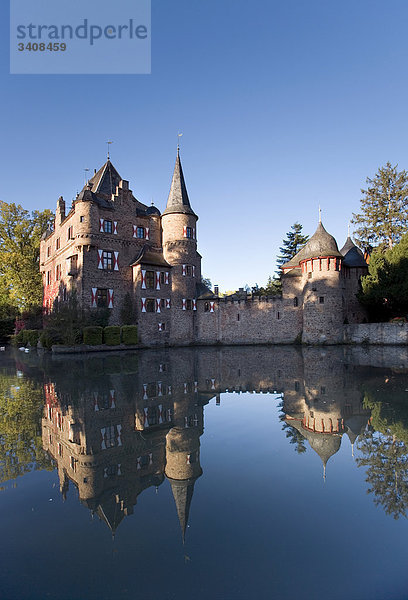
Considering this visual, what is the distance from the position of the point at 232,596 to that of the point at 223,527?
0.77 metres

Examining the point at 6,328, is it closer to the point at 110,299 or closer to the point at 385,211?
the point at 110,299

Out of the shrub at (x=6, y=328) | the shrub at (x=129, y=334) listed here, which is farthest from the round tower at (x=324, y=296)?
the shrub at (x=6, y=328)

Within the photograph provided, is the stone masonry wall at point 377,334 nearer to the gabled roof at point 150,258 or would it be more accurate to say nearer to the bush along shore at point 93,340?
the gabled roof at point 150,258

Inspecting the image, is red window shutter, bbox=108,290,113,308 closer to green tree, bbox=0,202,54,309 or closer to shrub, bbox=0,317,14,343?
green tree, bbox=0,202,54,309

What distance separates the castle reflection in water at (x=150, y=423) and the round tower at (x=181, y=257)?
17.1 meters

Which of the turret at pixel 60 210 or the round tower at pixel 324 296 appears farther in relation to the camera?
the turret at pixel 60 210

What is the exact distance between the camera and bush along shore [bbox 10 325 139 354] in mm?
21656

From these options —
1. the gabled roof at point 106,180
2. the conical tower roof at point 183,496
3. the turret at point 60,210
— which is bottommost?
the conical tower roof at point 183,496

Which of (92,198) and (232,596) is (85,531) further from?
(92,198)

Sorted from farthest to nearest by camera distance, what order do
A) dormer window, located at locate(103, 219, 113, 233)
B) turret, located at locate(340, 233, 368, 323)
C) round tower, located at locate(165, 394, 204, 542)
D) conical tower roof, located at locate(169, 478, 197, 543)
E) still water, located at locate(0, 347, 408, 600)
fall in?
turret, located at locate(340, 233, 368, 323)
dormer window, located at locate(103, 219, 113, 233)
round tower, located at locate(165, 394, 204, 542)
conical tower roof, located at locate(169, 478, 197, 543)
still water, located at locate(0, 347, 408, 600)

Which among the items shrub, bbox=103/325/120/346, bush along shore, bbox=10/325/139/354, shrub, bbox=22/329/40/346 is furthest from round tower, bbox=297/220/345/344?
shrub, bbox=22/329/40/346

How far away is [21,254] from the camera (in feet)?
113

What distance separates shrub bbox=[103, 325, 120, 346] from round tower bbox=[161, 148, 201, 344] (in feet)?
18.0

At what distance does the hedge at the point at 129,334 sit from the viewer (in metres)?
24.0
